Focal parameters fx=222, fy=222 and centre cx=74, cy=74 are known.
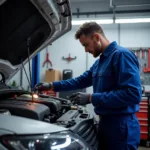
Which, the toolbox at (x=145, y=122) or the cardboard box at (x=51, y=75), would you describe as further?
the cardboard box at (x=51, y=75)

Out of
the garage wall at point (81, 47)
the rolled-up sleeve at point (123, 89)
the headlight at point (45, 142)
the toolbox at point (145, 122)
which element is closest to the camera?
the headlight at point (45, 142)

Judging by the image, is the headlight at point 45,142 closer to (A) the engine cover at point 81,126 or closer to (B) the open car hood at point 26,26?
(A) the engine cover at point 81,126

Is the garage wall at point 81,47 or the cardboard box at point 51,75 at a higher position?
the garage wall at point 81,47

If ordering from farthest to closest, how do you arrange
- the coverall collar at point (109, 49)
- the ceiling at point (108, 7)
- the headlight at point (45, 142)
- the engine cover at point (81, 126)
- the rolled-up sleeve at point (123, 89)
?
1. the ceiling at point (108, 7)
2. the coverall collar at point (109, 49)
3. the rolled-up sleeve at point (123, 89)
4. the engine cover at point (81, 126)
5. the headlight at point (45, 142)

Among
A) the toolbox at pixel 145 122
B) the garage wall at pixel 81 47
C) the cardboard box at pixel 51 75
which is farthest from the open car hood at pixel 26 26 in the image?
the garage wall at pixel 81 47

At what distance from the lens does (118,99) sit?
4.70 ft

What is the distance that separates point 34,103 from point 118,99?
0.56m

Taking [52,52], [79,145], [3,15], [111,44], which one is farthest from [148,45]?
[79,145]

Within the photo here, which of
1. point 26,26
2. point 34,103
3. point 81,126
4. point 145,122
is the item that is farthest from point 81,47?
point 81,126

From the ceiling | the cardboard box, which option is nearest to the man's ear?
the cardboard box

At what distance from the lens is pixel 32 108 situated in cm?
130

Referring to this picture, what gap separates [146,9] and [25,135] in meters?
5.19

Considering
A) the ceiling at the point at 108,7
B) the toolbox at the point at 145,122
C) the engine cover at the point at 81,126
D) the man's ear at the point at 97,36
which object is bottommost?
the toolbox at the point at 145,122

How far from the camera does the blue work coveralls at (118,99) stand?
145 cm
